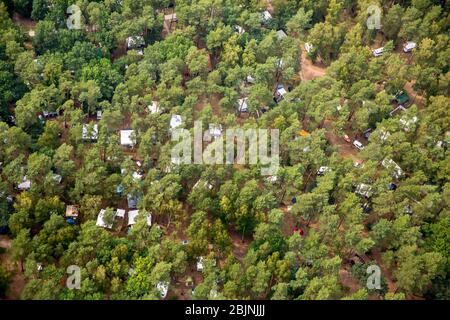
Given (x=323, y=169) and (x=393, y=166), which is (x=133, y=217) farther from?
(x=393, y=166)

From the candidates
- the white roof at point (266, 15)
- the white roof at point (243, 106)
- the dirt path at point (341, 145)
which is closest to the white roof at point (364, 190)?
the dirt path at point (341, 145)

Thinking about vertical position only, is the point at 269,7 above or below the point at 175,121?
above

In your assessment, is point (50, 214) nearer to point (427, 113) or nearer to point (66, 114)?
point (66, 114)

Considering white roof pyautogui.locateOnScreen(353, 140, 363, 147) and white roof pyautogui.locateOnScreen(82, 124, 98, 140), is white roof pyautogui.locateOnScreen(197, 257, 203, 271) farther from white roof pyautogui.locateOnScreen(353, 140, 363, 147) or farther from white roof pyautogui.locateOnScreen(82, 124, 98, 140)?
white roof pyautogui.locateOnScreen(353, 140, 363, 147)

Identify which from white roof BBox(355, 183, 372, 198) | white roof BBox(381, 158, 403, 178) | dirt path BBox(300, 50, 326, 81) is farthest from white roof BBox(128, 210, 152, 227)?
dirt path BBox(300, 50, 326, 81)

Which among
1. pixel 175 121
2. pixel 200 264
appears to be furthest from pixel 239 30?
pixel 200 264

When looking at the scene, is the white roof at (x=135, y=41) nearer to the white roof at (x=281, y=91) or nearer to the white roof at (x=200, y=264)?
the white roof at (x=281, y=91)
